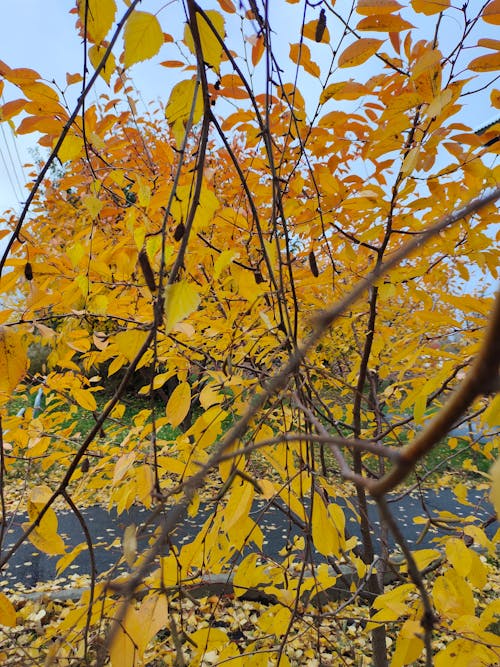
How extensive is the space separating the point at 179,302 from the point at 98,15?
425mm

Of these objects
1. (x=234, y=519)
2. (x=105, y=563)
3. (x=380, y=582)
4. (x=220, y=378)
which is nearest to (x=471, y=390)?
(x=234, y=519)

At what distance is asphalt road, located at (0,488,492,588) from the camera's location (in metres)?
3.65

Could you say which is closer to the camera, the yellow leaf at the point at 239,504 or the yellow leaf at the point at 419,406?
the yellow leaf at the point at 239,504

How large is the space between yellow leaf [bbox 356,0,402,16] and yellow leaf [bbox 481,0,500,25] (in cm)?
22

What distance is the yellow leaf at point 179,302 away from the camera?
0.51 m

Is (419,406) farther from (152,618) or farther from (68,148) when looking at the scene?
(68,148)

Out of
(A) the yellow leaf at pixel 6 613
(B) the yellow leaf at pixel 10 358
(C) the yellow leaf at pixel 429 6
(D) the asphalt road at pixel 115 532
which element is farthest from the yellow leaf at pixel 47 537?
(D) the asphalt road at pixel 115 532

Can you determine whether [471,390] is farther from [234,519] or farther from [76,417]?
[76,417]

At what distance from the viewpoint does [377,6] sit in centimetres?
78

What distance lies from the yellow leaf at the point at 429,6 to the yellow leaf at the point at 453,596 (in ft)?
3.74

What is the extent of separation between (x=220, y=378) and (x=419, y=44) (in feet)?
3.41

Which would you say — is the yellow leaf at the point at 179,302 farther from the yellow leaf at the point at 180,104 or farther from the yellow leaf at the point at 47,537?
the yellow leaf at the point at 47,537

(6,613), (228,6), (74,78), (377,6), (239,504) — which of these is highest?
(228,6)

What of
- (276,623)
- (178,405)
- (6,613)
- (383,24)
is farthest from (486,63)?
(6,613)
